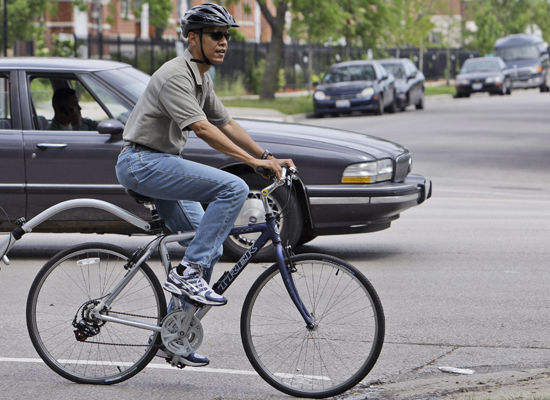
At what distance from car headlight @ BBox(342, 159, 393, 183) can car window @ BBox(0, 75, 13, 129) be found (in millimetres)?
A: 2656

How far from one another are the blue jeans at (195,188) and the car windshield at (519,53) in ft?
184

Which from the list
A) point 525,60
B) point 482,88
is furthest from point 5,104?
point 525,60

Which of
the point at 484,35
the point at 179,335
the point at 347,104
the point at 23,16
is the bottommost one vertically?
the point at 347,104

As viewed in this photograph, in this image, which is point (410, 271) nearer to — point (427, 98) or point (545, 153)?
point (545, 153)

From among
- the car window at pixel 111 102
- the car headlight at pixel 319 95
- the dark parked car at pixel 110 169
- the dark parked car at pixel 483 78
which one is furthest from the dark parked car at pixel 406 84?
the car window at pixel 111 102

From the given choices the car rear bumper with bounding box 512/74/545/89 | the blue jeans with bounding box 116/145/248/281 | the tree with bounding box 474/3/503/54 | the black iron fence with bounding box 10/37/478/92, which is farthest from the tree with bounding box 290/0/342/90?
the tree with bounding box 474/3/503/54

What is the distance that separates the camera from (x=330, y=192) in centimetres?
924

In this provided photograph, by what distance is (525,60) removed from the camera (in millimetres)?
59094

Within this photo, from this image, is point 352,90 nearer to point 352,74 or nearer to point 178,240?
point 352,74

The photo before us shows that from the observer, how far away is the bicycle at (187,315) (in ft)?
17.5

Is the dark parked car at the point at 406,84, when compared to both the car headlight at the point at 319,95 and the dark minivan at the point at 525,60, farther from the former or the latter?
the dark minivan at the point at 525,60

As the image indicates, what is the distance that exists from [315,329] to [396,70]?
115 ft

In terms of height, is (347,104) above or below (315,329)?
below

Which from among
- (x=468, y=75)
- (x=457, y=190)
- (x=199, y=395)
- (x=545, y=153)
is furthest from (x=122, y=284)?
(x=468, y=75)
